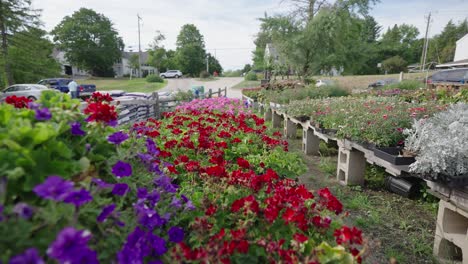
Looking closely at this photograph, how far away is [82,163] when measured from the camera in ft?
3.49

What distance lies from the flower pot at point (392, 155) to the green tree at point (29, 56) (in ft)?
81.6

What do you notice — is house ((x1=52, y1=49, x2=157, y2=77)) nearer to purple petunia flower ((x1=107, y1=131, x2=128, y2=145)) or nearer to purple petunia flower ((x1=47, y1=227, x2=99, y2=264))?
purple petunia flower ((x1=107, y1=131, x2=128, y2=145))

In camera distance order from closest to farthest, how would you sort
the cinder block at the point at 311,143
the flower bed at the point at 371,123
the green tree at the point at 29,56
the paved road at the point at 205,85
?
the flower bed at the point at 371,123 → the cinder block at the point at 311,143 → the green tree at the point at 29,56 → the paved road at the point at 205,85

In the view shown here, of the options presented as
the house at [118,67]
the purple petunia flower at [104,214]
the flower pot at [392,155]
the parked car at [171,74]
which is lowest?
the flower pot at [392,155]

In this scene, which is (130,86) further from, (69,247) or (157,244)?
(69,247)

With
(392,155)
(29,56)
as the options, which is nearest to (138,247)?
(392,155)

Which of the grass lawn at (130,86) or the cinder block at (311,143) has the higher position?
the grass lawn at (130,86)

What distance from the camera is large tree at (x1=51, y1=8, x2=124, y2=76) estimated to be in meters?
44.4

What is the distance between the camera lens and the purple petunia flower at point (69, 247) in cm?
65

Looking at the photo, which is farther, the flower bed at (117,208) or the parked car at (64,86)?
the parked car at (64,86)

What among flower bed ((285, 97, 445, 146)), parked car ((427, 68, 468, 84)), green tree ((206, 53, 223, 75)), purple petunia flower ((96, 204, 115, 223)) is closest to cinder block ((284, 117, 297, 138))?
flower bed ((285, 97, 445, 146))

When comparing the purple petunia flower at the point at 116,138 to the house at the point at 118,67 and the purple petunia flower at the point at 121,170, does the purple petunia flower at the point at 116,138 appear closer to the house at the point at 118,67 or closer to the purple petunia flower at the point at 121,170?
the purple petunia flower at the point at 121,170

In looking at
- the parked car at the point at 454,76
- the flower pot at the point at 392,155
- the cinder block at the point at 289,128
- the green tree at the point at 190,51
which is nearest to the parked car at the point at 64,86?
the cinder block at the point at 289,128

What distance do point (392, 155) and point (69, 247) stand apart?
3.28m
